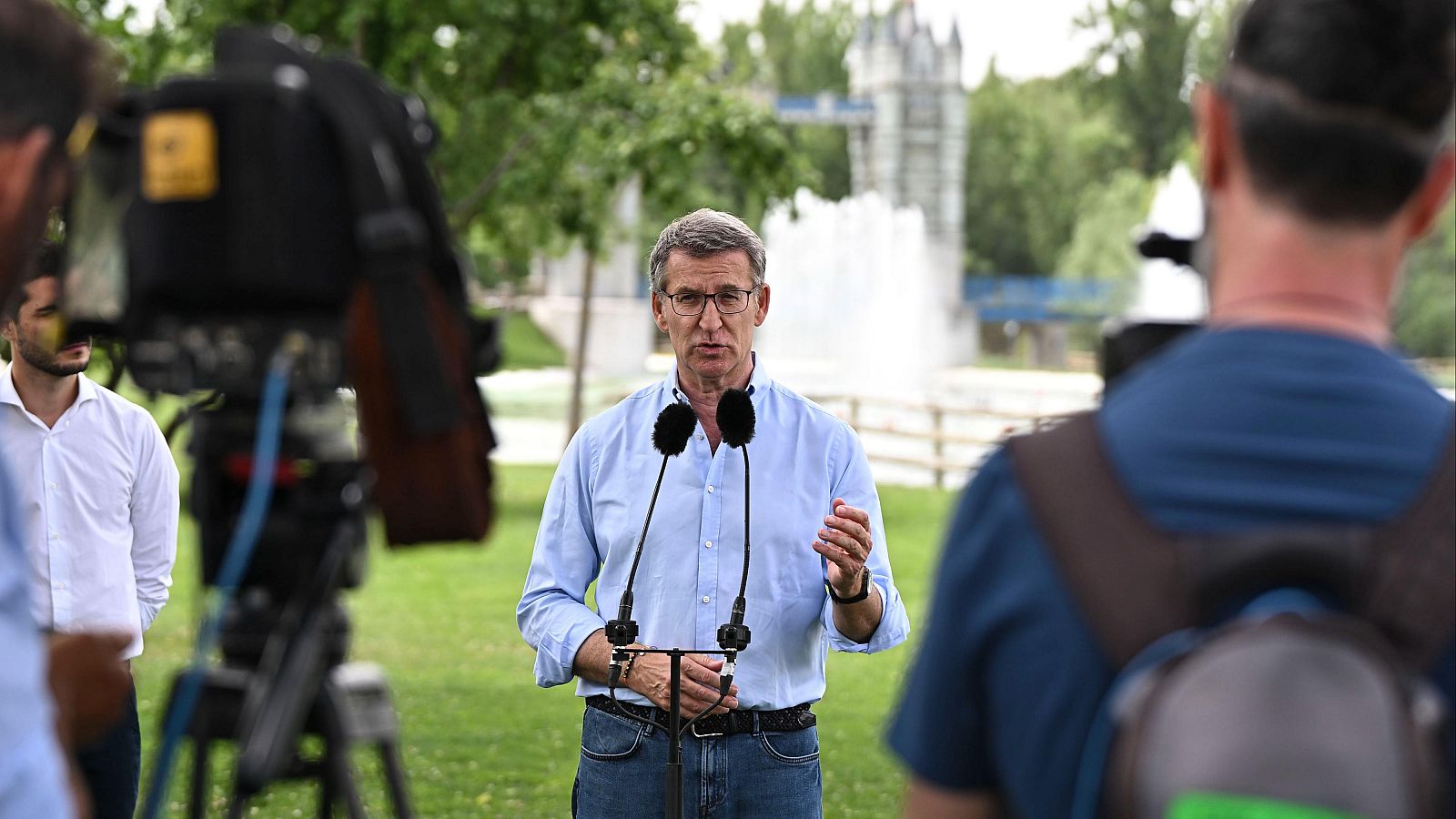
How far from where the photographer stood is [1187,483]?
1.80 meters

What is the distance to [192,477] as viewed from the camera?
7.77 feet

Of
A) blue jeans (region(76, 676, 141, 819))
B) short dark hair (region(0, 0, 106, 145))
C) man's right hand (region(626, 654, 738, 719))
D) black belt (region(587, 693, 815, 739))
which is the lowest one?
blue jeans (region(76, 676, 141, 819))

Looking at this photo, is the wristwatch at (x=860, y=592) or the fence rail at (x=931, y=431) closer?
the wristwatch at (x=860, y=592)


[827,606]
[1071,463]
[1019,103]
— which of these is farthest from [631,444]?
[1019,103]

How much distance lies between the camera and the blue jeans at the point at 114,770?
4.87 meters

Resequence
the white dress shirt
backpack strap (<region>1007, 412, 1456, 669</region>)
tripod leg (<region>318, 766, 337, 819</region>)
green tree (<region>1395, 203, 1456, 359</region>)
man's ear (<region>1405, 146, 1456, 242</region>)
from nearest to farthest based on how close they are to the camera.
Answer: backpack strap (<region>1007, 412, 1456, 669</region>) < man's ear (<region>1405, 146, 1456, 242</region>) < tripod leg (<region>318, 766, 337, 819</region>) < the white dress shirt < green tree (<region>1395, 203, 1456, 359</region>)

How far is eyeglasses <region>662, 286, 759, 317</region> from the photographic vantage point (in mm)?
4742

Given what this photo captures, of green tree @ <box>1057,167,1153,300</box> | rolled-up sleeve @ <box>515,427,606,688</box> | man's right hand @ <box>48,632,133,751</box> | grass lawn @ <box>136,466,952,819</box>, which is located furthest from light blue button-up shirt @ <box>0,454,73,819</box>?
green tree @ <box>1057,167,1153,300</box>

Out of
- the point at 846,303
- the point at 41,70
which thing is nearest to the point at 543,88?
the point at 41,70

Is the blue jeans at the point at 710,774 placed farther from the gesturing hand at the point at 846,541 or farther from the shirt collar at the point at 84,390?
the shirt collar at the point at 84,390

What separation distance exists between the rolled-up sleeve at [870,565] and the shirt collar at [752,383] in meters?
0.28

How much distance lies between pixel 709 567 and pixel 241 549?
7.94 ft

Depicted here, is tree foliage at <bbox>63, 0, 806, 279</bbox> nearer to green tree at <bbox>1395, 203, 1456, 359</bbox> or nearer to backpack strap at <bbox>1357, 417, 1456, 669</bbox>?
backpack strap at <bbox>1357, 417, 1456, 669</bbox>

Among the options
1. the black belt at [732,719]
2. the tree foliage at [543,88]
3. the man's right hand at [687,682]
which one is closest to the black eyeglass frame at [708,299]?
the man's right hand at [687,682]
